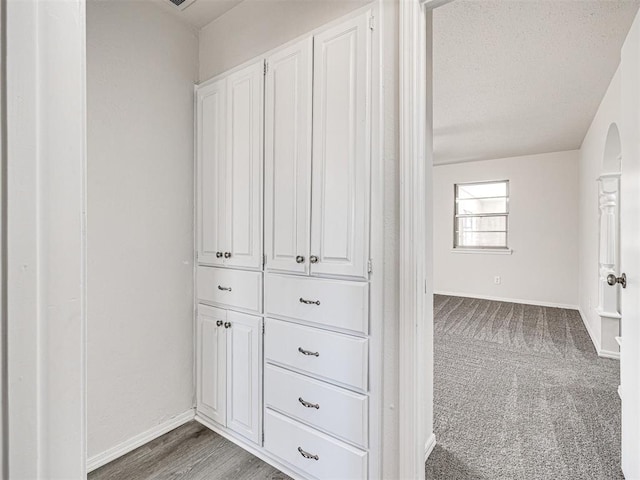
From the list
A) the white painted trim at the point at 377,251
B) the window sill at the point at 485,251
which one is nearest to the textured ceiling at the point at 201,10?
the white painted trim at the point at 377,251

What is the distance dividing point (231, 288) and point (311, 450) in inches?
36.8

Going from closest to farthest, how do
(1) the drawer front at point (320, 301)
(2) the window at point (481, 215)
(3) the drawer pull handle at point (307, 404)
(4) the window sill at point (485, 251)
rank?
(1) the drawer front at point (320, 301), (3) the drawer pull handle at point (307, 404), (4) the window sill at point (485, 251), (2) the window at point (481, 215)

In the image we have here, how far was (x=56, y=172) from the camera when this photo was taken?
40 centimetres

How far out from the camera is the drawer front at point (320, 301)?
1.46 m

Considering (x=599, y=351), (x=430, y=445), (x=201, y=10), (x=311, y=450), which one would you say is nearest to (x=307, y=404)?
(x=311, y=450)

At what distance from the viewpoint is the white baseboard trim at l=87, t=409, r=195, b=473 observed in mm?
1807

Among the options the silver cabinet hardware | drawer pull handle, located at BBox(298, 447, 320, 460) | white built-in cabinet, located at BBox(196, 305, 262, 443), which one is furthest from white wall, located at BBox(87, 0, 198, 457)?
the silver cabinet hardware

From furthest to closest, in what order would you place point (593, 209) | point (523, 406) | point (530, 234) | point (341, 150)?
1. point (530, 234)
2. point (593, 209)
3. point (523, 406)
4. point (341, 150)

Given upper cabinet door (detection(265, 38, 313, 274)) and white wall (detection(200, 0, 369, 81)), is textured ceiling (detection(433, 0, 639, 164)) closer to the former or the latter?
white wall (detection(200, 0, 369, 81))

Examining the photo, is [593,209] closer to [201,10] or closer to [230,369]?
[230,369]

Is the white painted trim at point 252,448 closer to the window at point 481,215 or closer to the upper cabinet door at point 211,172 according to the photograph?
the upper cabinet door at point 211,172

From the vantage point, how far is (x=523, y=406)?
2.38 meters

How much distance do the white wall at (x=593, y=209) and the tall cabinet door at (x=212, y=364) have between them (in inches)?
134

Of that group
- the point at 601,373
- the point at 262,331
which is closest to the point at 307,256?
the point at 262,331
